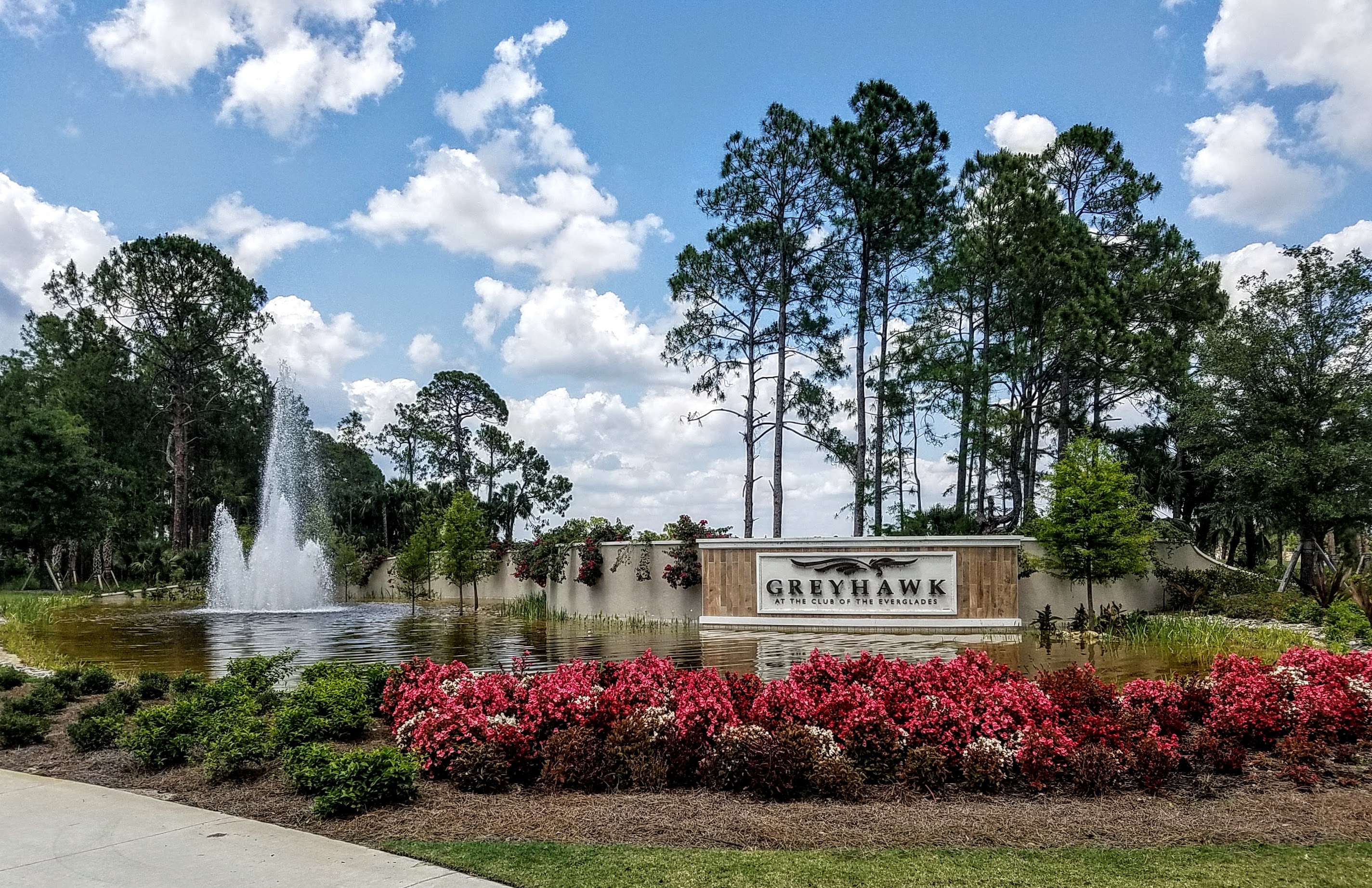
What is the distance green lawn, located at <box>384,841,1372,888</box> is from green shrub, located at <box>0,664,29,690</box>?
8242 mm

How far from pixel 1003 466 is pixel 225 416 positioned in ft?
142

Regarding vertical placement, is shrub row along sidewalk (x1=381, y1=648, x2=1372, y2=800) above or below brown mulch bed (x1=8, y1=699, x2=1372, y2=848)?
above

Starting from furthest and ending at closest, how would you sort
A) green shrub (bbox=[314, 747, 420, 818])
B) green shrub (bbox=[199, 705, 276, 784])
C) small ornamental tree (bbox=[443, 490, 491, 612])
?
small ornamental tree (bbox=[443, 490, 491, 612]) < green shrub (bbox=[199, 705, 276, 784]) < green shrub (bbox=[314, 747, 420, 818])

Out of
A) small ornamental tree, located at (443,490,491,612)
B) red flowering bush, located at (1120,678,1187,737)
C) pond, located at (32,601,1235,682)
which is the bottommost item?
pond, located at (32,601,1235,682)

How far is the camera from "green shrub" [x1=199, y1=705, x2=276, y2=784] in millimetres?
6270

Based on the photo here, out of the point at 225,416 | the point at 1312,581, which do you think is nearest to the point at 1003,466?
the point at 1312,581

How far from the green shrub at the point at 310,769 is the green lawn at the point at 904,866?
1171mm

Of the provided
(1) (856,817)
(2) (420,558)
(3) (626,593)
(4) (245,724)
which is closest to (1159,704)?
(1) (856,817)

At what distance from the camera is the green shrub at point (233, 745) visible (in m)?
6.27

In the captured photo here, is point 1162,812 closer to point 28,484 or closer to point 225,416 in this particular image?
point 28,484

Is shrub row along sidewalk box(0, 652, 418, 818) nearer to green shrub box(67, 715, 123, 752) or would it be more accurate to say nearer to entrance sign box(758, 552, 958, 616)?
green shrub box(67, 715, 123, 752)

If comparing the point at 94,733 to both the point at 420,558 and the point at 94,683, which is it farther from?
the point at 420,558

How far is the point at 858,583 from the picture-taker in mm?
19141

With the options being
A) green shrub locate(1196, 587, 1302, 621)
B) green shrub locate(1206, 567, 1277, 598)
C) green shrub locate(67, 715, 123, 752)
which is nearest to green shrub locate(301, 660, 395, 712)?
green shrub locate(67, 715, 123, 752)
